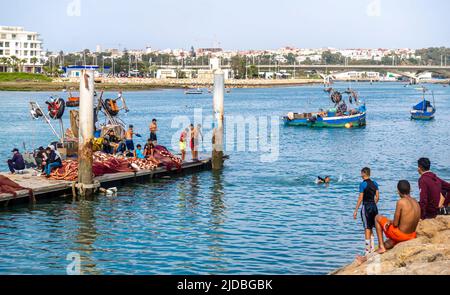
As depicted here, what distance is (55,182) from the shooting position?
25.8 metres

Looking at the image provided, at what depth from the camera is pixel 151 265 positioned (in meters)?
18.0

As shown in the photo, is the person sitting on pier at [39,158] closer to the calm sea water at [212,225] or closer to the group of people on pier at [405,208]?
Result: the calm sea water at [212,225]

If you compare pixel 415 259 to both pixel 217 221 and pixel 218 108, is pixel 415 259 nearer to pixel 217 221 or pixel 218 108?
pixel 217 221

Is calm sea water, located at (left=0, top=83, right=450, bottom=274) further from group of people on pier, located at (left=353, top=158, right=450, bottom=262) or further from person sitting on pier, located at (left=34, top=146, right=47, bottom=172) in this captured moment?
person sitting on pier, located at (left=34, top=146, right=47, bottom=172)

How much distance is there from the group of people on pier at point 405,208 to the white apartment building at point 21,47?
181616 mm

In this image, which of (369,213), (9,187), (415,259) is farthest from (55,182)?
(415,259)

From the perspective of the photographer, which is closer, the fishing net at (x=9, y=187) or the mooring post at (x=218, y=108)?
the fishing net at (x=9, y=187)

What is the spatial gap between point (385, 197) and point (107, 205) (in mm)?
10116

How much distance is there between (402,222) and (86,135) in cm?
1324

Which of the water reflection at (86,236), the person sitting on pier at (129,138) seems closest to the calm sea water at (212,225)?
the water reflection at (86,236)

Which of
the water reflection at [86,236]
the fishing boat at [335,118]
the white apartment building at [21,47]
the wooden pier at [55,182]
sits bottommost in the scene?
the water reflection at [86,236]

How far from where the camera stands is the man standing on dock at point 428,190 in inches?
634

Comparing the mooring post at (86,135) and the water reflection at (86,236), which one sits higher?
the mooring post at (86,135)
